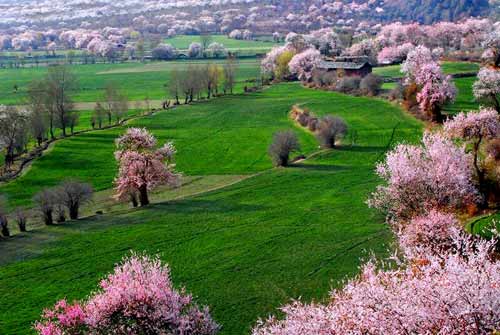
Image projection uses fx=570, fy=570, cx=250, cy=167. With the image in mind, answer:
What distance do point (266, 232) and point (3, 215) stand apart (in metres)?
18.9

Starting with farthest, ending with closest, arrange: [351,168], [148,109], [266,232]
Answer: [148,109], [351,168], [266,232]

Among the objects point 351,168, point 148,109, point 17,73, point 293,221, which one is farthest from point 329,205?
point 17,73

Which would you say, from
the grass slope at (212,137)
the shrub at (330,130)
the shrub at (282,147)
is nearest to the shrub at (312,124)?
the grass slope at (212,137)

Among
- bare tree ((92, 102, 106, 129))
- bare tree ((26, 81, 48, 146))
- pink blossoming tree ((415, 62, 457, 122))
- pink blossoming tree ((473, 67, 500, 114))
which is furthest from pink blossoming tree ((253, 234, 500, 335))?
bare tree ((92, 102, 106, 129))

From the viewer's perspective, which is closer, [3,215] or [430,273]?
[430,273]

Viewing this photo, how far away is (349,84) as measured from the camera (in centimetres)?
9181

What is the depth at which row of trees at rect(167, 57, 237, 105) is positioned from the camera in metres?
93.6

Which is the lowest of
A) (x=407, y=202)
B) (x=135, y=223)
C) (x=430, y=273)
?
(x=135, y=223)

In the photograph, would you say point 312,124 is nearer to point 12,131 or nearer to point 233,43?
point 12,131

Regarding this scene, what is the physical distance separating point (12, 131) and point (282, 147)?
29737 millimetres

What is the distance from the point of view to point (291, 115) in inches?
3103

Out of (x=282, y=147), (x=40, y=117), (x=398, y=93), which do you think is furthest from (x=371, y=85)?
(x=40, y=117)

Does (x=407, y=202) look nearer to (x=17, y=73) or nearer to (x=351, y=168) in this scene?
(x=351, y=168)

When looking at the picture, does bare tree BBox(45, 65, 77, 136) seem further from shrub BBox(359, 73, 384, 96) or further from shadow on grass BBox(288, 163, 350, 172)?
shrub BBox(359, 73, 384, 96)
